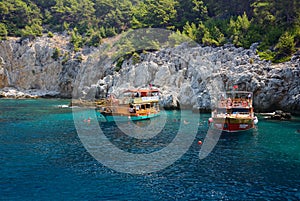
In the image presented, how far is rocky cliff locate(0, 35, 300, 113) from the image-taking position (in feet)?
204

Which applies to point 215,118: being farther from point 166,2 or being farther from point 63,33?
point 63,33

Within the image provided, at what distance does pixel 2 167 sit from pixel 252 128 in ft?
117

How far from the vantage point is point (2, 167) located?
98.4ft

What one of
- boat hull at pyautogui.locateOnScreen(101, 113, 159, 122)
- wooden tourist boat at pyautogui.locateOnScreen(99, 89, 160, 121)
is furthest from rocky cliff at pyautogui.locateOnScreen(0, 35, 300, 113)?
boat hull at pyautogui.locateOnScreen(101, 113, 159, 122)

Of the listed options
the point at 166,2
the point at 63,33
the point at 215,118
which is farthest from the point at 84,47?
the point at 215,118

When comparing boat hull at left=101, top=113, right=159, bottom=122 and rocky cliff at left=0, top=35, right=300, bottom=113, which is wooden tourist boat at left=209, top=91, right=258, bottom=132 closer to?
rocky cliff at left=0, top=35, right=300, bottom=113

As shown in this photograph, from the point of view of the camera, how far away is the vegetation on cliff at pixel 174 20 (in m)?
→ 76.3

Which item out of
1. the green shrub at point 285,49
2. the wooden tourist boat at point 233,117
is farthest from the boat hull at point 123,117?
the green shrub at point 285,49

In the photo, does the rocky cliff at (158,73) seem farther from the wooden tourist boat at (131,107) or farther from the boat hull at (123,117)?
the boat hull at (123,117)

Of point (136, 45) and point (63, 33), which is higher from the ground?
point (63, 33)

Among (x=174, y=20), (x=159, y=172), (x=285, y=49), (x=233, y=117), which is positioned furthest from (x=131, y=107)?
(x=174, y=20)

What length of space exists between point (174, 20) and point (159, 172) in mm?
88840

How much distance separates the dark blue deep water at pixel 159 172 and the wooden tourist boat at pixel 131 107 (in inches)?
576

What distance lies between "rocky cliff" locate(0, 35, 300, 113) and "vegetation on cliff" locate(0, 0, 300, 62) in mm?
4809
